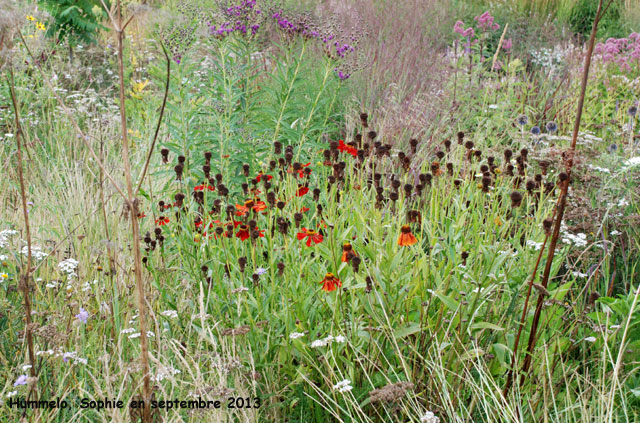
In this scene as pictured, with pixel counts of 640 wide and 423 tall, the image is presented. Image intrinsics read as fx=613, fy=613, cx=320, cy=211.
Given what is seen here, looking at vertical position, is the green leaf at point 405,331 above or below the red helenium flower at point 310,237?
below

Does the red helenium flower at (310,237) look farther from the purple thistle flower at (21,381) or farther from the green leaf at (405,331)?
the purple thistle flower at (21,381)

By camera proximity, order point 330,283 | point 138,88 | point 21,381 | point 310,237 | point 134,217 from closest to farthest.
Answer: point 134,217 < point 21,381 < point 330,283 < point 310,237 < point 138,88

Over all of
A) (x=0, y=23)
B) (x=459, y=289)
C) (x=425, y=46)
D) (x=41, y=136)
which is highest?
(x=0, y=23)

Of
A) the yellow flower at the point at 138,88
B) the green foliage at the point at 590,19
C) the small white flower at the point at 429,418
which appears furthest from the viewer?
the green foliage at the point at 590,19

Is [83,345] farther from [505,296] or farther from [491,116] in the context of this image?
[491,116]

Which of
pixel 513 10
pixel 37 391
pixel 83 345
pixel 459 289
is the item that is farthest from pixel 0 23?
pixel 513 10

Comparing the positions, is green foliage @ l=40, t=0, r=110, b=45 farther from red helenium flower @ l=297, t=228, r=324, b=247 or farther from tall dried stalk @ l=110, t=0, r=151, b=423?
tall dried stalk @ l=110, t=0, r=151, b=423

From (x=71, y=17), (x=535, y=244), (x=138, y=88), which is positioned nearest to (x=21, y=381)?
(x=535, y=244)

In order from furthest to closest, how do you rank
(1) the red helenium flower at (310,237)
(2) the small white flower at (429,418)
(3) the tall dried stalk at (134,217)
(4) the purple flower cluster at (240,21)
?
(4) the purple flower cluster at (240,21) < (1) the red helenium flower at (310,237) < (2) the small white flower at (429,418) < (3) the tall dried stalk at (134,217)

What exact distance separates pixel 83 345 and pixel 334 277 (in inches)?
43.2

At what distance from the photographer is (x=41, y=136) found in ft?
18.4

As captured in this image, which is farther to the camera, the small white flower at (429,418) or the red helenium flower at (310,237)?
the red helenium flower at (310,237)

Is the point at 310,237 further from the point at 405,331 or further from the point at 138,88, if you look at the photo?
the point at 138,88

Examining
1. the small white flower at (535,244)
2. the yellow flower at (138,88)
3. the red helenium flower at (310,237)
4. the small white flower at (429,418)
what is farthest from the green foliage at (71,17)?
the small white flower at (429,418)
